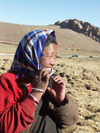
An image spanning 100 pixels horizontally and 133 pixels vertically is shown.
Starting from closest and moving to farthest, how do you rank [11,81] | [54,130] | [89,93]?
[11,81], [54,130], [89,93]

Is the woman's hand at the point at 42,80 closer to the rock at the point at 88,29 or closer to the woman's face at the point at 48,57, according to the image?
the woman's face at the point at 48,57

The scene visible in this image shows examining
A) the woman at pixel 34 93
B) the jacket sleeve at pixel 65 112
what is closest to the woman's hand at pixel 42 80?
the woman at pixel 34 93

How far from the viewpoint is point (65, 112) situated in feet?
5.07

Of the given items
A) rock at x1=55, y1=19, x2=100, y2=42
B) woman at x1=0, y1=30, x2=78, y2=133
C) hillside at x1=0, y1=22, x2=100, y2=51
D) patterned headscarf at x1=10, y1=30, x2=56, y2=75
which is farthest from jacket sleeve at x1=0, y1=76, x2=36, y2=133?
rock at x1=55, y1=19, x2=100, y2=42

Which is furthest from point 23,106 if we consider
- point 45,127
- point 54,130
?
point 54,130

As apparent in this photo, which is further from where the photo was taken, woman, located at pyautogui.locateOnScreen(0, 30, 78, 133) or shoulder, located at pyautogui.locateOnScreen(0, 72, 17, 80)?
shoulder, located at pyautogui.locateOnScreen(0, 72, 17, 80)

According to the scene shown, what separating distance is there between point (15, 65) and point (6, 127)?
0.65m

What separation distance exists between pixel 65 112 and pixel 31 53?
0.72m

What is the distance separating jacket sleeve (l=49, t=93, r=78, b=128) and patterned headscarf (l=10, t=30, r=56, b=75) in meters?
0.45

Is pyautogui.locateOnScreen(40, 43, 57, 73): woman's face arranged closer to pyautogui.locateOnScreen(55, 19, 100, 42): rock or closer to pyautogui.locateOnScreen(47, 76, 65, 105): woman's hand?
pyautogui.locateOnScreen(47, 76, 65, 105): woman's hand

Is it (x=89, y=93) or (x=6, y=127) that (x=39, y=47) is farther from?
(x=89, y=93)

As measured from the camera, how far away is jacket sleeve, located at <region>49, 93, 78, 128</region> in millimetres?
1536

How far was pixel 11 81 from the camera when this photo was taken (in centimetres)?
137

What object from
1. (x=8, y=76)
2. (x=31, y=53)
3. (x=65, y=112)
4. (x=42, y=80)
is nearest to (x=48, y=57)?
(x=31, y=53)
